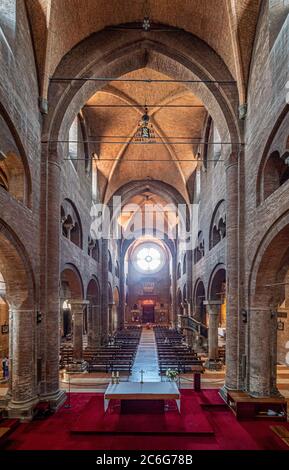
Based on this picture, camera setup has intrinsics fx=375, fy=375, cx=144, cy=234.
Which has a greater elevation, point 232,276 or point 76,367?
point 232,276

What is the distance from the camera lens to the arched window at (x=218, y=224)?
16905mm

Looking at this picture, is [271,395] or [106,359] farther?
[106,359]

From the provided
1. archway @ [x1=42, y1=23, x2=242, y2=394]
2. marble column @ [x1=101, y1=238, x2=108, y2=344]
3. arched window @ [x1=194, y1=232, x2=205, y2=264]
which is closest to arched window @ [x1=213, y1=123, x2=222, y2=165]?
archway @ [x1=42, y1=23, x2=242, y2=394]

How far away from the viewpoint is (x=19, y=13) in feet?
35.3

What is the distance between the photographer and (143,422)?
10.9 m

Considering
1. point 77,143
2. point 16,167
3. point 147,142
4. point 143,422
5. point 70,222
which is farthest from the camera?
point 77,143

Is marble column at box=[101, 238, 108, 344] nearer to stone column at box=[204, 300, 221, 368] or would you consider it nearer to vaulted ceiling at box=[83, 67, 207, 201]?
vaulted ceiling at box=[83, 67, 207, 201]

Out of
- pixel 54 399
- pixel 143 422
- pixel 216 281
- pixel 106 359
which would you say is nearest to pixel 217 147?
pixel 216 281

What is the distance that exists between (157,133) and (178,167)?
3.09 metres

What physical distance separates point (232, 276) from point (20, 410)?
A: 8060 millimetres

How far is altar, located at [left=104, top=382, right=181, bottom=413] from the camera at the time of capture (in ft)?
36.1

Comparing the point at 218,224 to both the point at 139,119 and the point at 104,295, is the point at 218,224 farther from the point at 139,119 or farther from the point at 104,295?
the point at 104,295
